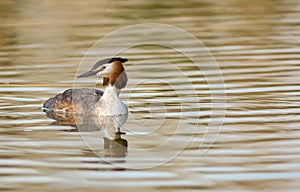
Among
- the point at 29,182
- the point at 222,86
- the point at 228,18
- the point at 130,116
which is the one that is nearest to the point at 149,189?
the point at 29,182

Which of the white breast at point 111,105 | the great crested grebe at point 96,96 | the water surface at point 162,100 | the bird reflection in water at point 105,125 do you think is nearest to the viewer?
the water surface at point 162,100

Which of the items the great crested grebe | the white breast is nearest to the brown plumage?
the great crested grebe

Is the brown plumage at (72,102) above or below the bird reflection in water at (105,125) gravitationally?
above

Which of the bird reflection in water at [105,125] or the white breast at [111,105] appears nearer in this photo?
the bird reflection in water at [105,125]

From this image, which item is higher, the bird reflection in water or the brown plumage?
the brown plumage

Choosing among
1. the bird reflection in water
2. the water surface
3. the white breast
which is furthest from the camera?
the white breast

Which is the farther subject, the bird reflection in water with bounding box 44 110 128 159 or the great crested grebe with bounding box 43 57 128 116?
the great crested grebe with bounding box 43 57 128 116

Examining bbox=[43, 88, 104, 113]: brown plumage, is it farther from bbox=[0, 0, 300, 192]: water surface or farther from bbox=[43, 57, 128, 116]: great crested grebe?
bbox=[0, 0, 300, 192]: water surface

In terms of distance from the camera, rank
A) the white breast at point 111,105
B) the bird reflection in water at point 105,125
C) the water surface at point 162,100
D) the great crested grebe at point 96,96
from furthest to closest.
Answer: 1. the great crested grebe at point 96,96
2. the white breast at point 111,105
3. the bird reflection in water at point 105,125
4. the water surface at point 162,100

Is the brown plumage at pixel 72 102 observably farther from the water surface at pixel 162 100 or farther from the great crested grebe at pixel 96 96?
the water surface at pixel 162 100

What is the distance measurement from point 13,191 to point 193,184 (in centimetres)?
138

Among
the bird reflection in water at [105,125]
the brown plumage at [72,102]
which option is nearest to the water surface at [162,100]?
the bird reflection in water at [105,125]

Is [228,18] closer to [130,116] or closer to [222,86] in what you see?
[222,86]

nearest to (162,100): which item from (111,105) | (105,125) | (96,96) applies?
(111,105)
